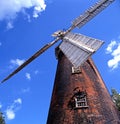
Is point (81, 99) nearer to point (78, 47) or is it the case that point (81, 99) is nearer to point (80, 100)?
point (80, 100)

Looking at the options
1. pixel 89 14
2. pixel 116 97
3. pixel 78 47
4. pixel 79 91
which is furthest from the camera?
pixel 116 97

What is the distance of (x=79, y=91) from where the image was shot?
48.1 feet

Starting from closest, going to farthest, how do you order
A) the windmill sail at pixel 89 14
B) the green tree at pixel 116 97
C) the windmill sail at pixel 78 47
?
the windmill sail at pixel 78 47, the windmill sail at pixel 89 14, the green tree at pixel 116 97

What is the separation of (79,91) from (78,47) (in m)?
2.47

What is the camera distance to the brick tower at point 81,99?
1360 cm

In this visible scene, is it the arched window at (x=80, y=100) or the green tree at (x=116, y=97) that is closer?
the arched window at (x=80, y=100)

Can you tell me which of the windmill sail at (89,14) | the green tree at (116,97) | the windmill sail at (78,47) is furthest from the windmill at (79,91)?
the green tree at (116,97)

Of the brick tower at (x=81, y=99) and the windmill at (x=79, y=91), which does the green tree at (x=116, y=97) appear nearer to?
the windmill at (x=79, y=91)

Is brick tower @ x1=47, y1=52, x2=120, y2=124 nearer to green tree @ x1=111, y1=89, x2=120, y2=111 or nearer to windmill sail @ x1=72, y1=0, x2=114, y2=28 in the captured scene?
windmill sail @ x1=72, y1=0, x2=114, y2=28

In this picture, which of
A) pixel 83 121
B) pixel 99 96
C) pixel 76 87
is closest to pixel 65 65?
pixel 76 87

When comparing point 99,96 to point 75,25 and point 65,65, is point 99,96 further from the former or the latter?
point 75,25

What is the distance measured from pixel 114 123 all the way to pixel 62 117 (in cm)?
272

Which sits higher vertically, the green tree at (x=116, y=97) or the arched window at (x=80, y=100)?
the green tree at (x=116, y=97)

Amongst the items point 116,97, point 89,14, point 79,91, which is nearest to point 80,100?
point 79,91
